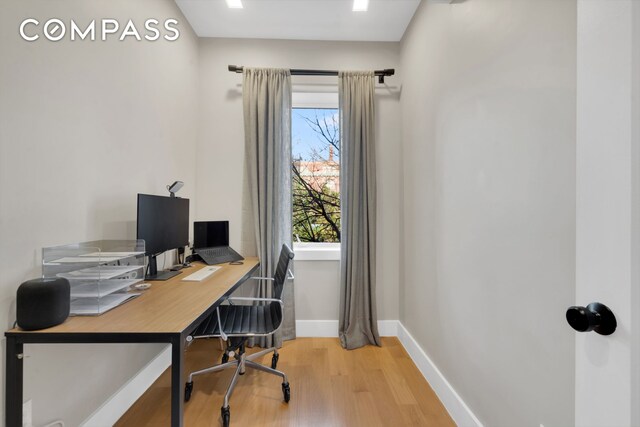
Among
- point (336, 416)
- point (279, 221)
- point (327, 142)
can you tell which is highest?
point (327, 142)

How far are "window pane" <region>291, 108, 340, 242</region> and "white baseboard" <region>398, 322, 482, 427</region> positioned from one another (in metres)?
1.19

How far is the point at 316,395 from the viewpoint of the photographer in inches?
73.8

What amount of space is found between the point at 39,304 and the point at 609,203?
5.75 feet

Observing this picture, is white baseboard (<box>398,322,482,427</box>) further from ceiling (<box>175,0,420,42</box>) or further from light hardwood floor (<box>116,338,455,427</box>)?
ceiling (<box>175,0,420,42</box>)

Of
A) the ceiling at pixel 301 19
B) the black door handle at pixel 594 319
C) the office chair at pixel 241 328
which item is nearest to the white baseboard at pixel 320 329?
the office chair at pixel 241 328

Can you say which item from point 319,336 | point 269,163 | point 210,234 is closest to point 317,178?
point 269,163

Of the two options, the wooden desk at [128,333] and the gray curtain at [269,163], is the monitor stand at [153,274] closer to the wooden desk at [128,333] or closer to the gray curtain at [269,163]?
the wooden desk at [128,333]

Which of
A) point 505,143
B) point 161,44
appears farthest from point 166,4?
point 505,143

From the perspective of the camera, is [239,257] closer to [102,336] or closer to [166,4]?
[102,336]

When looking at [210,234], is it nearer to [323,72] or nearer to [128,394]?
[128,394]

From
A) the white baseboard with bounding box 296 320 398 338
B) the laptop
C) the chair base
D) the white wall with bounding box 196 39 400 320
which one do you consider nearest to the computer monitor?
the laptop

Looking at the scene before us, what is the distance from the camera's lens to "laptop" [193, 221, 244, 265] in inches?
93.4

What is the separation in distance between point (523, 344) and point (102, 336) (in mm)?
1634

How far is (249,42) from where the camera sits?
271 centimetres
